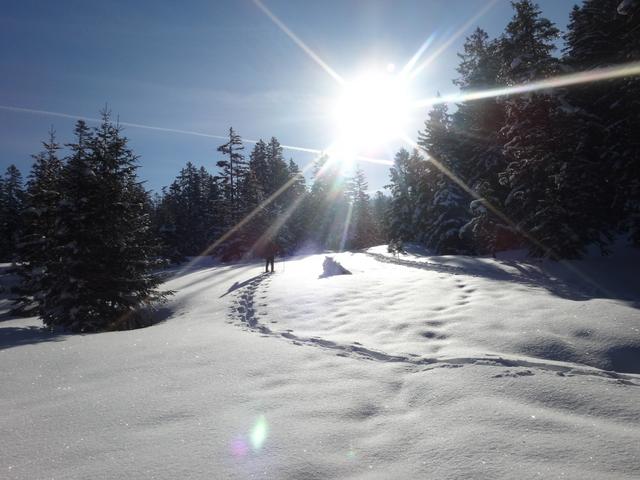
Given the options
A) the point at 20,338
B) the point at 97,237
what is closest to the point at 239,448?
the point at 20,338

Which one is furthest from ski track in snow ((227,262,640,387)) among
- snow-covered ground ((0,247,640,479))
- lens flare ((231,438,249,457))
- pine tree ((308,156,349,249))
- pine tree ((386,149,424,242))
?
pine tree ((308,156,349,249))

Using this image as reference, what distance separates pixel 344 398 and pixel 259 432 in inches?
44.5

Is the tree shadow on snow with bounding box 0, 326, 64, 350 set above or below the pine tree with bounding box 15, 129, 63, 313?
below

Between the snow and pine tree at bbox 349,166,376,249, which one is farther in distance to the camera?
pine tree at bbox 349,166,376,249

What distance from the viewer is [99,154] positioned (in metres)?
15.3

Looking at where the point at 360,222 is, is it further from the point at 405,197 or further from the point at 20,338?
the point at 20,338

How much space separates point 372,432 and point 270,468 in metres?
1.04

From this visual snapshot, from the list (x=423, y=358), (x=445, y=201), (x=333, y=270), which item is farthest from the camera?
(x=445, y=201)

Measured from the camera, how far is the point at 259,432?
138 inches

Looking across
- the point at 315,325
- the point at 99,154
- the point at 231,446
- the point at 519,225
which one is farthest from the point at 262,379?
the point at 519,225

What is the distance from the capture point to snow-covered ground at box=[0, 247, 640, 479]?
298cm

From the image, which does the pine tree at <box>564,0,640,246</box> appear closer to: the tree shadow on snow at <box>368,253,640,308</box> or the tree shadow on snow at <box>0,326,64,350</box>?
the tree shadow on snow at <box>368,253,640,308</box>

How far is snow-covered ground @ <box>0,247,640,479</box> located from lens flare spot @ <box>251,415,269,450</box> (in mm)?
20

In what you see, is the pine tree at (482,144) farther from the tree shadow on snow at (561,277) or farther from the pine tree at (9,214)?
the pine tree at (9,214)
